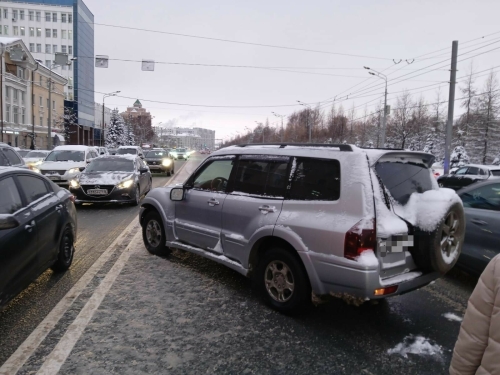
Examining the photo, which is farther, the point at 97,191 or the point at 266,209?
the point at 97,191

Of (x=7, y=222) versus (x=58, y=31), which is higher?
(x=58, y=31)

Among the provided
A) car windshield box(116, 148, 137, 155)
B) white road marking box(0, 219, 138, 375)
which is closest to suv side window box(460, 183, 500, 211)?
white road marking box(0, 219, 138, 375)

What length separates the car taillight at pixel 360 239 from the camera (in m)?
3.48

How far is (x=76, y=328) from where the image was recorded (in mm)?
3777

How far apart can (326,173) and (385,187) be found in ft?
1.83

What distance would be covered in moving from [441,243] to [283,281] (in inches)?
61.7

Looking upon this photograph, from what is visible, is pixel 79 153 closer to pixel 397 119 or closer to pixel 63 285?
pixel 63 285

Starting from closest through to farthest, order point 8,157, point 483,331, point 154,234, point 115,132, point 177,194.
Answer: point 483,331
point 177,194
point 154,234
point 8,157
point 115,132

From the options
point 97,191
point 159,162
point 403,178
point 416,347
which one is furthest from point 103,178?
point 159,162

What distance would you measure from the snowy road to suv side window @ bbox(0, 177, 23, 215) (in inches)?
40.7

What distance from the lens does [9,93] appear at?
174ft

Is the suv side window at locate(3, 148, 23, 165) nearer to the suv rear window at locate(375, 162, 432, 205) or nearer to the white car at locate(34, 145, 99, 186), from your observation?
the white car at locate(34, 145, 99, 186)

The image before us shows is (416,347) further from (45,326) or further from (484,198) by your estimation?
(45,326)

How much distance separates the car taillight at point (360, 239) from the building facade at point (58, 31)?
93673 mm
